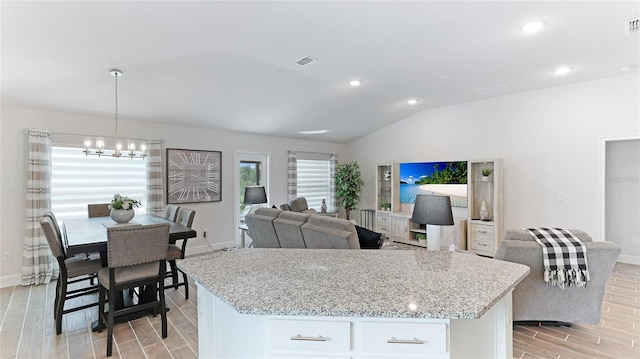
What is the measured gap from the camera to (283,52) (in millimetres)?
3191

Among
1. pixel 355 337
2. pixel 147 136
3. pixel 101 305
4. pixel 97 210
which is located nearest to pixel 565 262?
pixel 355 337

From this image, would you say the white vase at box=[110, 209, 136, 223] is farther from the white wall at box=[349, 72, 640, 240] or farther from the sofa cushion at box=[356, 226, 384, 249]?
the white wall at box=[349, 72, 640, 240]

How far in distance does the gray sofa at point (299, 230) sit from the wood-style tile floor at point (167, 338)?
116cm

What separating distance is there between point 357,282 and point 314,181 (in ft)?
19.5

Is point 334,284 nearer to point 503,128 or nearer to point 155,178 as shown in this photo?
point 155,178

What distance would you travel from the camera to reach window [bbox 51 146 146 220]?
428cm

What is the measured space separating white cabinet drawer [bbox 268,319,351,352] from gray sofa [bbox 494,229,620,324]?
2.09m

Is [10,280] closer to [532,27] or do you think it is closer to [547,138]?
[532,27]

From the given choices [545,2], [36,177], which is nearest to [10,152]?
[36,177]

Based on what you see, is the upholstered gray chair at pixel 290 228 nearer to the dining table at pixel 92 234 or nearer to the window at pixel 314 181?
the dining table at pixel 92 234

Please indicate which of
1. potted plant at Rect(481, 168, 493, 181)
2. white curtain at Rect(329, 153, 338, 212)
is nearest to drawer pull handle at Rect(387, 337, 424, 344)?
potted plant at Rect(481, 168, 493, 181)

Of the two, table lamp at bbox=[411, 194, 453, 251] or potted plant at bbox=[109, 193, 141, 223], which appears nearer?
table lamp at bbox=[411, 194, 453, 251]

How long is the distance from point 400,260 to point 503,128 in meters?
4.50

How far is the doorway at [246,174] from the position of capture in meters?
6.01
